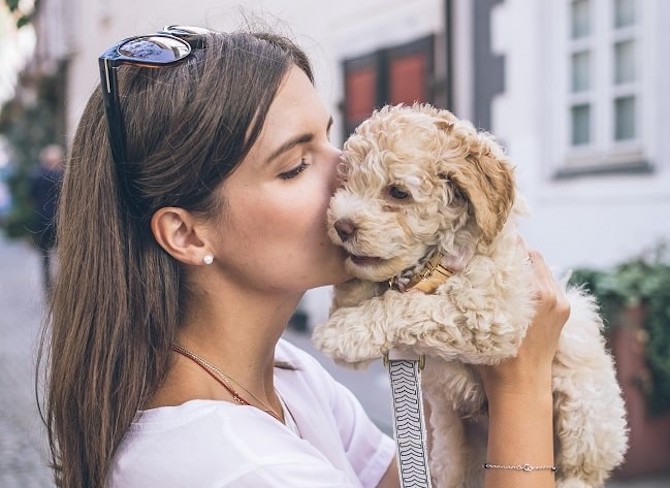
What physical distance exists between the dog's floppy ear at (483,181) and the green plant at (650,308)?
3271 millimetres

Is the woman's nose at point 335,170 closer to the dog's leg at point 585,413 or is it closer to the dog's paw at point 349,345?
the dog's paw at point 349,345

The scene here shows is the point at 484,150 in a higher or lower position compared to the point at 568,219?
higher

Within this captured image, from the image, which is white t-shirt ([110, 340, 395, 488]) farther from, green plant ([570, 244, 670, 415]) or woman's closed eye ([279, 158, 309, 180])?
green plant ([570, 244, 670, 415])

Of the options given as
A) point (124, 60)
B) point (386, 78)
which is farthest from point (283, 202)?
point (386, 78)

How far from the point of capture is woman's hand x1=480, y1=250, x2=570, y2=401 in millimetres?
1868

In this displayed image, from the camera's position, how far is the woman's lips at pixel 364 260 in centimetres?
197

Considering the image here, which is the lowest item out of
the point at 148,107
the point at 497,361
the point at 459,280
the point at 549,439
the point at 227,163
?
the point at 549,439

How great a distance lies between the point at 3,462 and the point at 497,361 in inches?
204

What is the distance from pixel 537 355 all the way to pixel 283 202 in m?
0.72

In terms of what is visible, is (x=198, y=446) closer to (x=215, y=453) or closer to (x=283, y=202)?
(x=215, y=453)

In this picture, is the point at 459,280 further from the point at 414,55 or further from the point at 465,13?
the point at 414,55

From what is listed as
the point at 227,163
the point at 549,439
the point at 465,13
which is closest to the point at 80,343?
the point at 227,163

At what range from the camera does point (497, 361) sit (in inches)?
74.7

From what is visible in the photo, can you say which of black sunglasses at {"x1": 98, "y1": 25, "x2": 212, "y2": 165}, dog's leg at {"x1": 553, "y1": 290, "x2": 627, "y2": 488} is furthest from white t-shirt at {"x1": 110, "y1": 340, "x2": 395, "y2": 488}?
dog's leg at {"x1": 553, "y1": 290, "x2": 627, "y2": 488}
